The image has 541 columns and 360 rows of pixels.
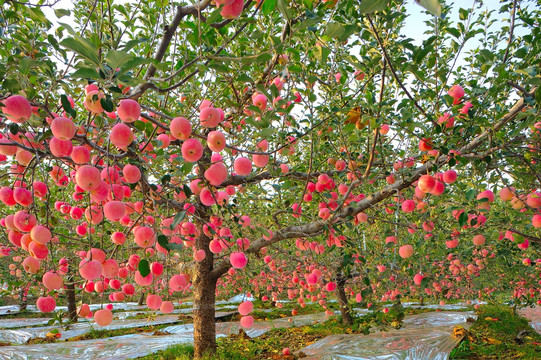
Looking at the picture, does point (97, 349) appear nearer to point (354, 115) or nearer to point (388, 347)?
point (388, 347)

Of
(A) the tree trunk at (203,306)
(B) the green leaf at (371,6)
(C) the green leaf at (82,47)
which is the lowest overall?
(A) the tree trunk at (203,306)

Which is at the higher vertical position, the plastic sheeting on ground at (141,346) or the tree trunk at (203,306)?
the tree trunk at (203,306)

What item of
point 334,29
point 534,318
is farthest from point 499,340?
point 334,29

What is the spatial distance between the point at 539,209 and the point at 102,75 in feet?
10.0

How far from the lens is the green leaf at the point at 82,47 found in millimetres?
859

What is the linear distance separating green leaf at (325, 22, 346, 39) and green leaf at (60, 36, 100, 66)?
740 millimetres

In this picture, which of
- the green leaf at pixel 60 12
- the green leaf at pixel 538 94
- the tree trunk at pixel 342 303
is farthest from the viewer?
the tree trunk at pixel 342 303

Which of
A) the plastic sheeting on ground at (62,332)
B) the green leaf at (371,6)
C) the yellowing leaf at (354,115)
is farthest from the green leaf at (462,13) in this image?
the plastic sheeting on ground at (62,332)

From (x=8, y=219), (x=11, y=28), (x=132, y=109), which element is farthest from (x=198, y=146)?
(x=11, y=28)

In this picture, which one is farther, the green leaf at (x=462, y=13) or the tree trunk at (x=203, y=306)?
the tree trunk at (x=203, y=306)

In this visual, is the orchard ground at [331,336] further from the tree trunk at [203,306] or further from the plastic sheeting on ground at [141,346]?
the tree trunk at [203,306]

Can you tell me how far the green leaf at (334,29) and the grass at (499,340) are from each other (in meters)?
5.92

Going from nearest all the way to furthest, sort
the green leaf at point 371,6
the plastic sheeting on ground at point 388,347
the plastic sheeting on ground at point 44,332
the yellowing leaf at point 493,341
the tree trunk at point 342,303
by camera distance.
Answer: the green leaf at point 371,6
the plastic sheeting on ground at point 388,347
the yellowing leaf at point 493,341
the tree trunk at point 342,303
the plastic sheeting on ground at point 44,332

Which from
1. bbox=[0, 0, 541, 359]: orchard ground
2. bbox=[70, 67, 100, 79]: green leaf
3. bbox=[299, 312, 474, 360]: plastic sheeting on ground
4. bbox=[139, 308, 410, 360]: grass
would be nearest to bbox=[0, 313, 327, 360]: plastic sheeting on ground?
bbox=[139, 308, 410, 360]: grass
